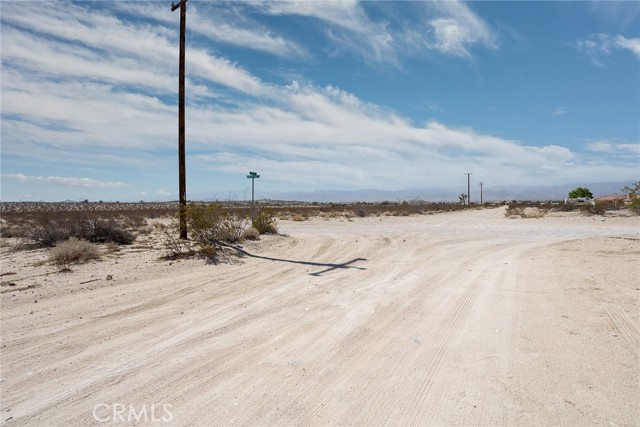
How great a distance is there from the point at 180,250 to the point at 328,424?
8919 mm

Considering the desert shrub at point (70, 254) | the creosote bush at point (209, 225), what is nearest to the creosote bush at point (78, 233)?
the creosote bush at point (209, 225)

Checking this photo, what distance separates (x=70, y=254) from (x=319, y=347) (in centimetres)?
812

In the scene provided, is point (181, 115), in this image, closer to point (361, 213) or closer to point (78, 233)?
point (78, 233)

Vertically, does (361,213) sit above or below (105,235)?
above

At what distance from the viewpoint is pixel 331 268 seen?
32.9 feet

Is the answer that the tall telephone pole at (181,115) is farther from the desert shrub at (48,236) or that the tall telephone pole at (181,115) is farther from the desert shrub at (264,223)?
the desert shrub at (48,236)

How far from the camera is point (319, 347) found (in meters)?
4.86

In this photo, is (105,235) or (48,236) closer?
(48,236)

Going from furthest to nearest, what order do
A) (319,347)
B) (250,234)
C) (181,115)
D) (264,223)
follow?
(264,223), (250,234), (181,115), (319,347)

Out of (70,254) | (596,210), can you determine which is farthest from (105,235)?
(596,210)

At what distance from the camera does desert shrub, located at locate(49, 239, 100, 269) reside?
32.5 ft

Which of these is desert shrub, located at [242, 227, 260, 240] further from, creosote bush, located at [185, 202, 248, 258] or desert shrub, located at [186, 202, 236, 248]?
desert shrub, located at [186, 202, 236, 248]

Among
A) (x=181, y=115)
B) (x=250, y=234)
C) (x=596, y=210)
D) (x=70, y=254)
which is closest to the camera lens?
(x=70, y=254)

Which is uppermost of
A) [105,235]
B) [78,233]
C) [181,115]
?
[181,115]
